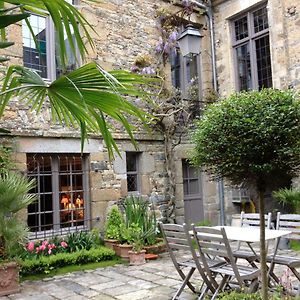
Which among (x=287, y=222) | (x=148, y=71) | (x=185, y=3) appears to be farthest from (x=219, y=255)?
(x=185, y=3)

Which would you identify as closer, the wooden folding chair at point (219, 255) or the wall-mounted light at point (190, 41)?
the wooden folding chair at point (219, 255)

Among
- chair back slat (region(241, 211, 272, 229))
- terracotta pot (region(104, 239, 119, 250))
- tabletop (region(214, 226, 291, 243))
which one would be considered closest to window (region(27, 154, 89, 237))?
terracotta pot (region(104, 239, 119, 250))

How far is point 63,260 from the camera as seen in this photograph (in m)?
5.91

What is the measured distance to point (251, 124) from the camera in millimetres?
2924

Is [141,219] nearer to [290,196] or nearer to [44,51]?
[290,196]

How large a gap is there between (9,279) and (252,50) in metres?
6.71

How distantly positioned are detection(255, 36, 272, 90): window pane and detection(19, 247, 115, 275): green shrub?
4.89 meters

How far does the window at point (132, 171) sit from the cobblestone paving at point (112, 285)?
212 centimetres

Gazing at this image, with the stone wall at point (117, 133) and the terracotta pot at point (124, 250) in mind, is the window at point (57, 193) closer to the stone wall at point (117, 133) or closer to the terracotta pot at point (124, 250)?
the stone wall at point (117, 133)

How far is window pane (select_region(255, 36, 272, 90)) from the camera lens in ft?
27.2

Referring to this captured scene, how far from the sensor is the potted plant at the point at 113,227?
6.69 meters

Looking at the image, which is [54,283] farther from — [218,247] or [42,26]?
[42,26]

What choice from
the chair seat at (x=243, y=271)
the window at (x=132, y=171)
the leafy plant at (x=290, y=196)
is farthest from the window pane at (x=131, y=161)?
the chair seat at (x=243, y=271)

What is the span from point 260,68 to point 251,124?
19.7ft
